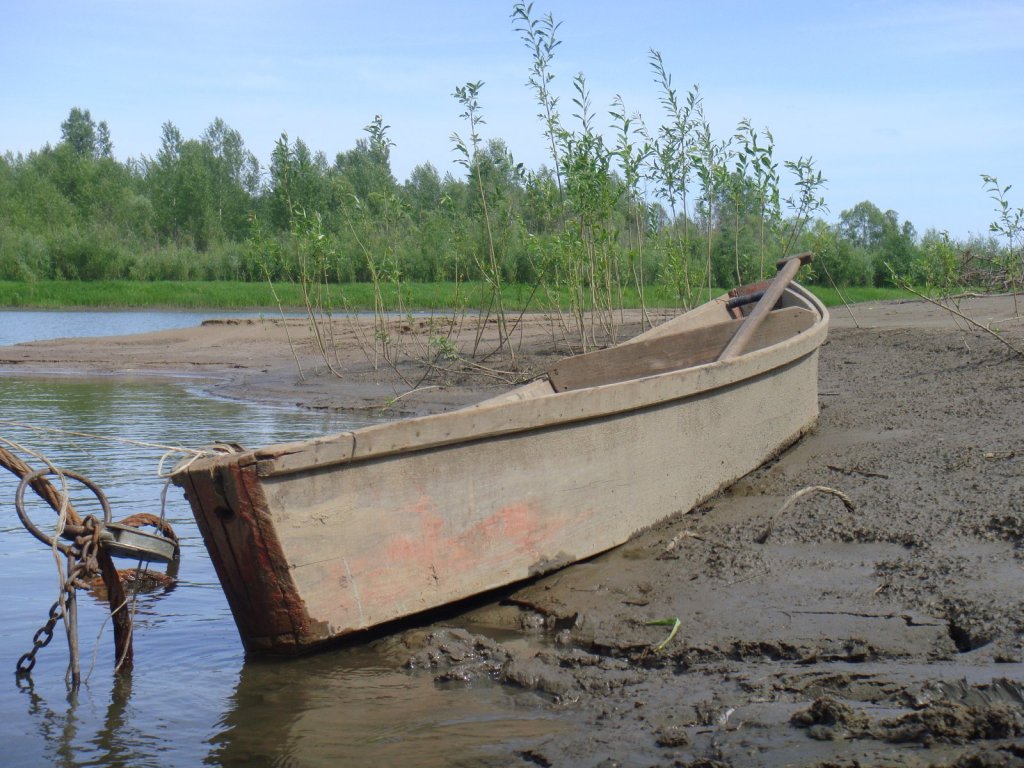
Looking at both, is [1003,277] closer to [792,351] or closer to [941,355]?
[941,355]

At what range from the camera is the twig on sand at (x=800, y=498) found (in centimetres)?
458

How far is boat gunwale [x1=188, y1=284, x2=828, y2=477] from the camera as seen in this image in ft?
11.1

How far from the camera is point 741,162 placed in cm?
1101

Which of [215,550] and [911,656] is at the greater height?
[215,550]

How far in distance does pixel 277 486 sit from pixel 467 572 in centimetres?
92

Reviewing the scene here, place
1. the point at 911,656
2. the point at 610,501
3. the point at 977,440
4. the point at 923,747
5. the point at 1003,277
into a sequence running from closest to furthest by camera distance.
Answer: the point at 923,747
the point at 911,656
the point at 610,501
the point at 977,440
the point at 1003,277

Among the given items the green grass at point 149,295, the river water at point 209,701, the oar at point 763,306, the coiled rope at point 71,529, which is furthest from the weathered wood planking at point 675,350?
the green grass at point 149,295

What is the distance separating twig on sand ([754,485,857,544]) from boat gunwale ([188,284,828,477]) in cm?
71

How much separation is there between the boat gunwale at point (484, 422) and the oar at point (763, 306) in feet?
3.39

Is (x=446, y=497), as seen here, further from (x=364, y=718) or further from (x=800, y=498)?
(x=800, y=498)

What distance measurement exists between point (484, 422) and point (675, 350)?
3.73m

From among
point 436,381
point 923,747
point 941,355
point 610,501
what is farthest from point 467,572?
point 436,381

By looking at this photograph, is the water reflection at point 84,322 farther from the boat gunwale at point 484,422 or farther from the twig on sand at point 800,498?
the twig on sand at point 800,498

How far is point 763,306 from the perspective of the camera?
295 inches
